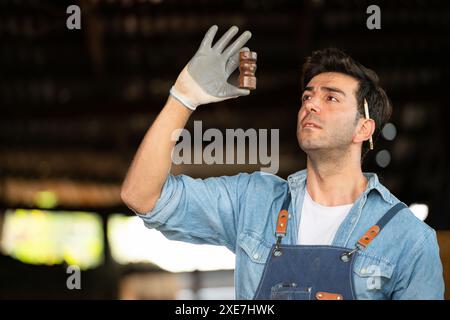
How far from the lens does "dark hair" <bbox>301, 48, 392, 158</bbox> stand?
271 centimetres

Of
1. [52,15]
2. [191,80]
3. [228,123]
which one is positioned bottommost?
[228,123]

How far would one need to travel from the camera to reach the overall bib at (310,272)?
92.9 inches

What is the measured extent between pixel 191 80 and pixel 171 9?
5159 millimetres

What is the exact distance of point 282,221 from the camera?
2525mm

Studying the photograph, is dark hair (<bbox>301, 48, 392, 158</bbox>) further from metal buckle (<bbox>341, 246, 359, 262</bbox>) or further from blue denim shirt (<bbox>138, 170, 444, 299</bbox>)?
metal buckle (<bbox>341, 246, 359, 262</bbox>)

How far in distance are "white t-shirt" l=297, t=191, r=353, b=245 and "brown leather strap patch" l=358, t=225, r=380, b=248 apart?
12cm

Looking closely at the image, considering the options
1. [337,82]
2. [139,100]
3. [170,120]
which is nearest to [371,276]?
[337,82]

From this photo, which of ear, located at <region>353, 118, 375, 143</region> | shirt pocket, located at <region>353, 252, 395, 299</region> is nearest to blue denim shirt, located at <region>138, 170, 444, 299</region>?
shirt pocket, located at <region>353, 252, 395, 299</region>

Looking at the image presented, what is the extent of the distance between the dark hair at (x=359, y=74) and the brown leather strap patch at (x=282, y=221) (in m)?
0.47

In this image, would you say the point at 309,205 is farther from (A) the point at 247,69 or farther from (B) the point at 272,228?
(A) the point at 247,69

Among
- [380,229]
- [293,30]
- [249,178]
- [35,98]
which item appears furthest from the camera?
[35,98]
